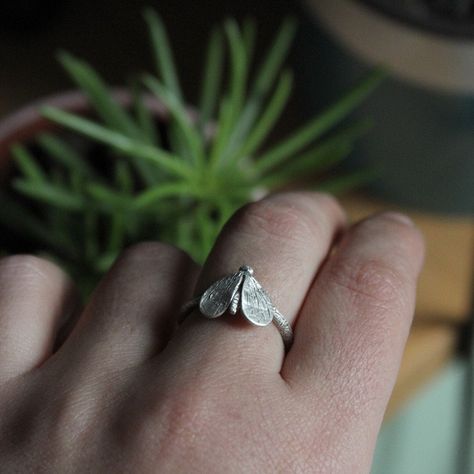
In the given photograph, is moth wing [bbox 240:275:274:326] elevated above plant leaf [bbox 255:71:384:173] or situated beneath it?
elevated above

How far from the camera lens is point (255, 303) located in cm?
32

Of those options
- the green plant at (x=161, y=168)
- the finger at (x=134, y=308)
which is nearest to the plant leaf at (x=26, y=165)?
the green plant at (x=161, y=168)

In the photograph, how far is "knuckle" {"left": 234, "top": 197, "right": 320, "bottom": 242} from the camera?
0.36m

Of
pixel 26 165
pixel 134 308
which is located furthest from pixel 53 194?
pixel 134 308

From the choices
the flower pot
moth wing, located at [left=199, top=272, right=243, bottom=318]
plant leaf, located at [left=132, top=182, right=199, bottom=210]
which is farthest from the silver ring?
the flower pot

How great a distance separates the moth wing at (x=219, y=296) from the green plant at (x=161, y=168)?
0.12m

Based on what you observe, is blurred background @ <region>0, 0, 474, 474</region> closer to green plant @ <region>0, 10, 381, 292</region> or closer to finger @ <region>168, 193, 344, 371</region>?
green plant @ <region>0, 10, 381, 292</region>

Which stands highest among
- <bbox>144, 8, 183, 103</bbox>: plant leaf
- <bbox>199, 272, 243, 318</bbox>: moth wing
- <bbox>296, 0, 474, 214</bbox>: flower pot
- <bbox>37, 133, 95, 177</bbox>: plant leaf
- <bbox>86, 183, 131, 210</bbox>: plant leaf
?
<bbox>144, 8, 183, 103</bbox>: plant leaf

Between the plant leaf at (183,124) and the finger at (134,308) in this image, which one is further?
the plant leaf at (183,124)

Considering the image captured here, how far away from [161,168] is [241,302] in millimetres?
204

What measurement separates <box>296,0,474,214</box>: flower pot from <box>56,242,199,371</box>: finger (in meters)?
0.21

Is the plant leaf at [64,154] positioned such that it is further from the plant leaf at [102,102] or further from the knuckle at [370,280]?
the knuckle at [370,280]

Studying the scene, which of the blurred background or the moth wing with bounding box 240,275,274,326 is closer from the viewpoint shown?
the moth wing with bounding box 240,275,274,326

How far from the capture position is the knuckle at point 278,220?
0.36m
